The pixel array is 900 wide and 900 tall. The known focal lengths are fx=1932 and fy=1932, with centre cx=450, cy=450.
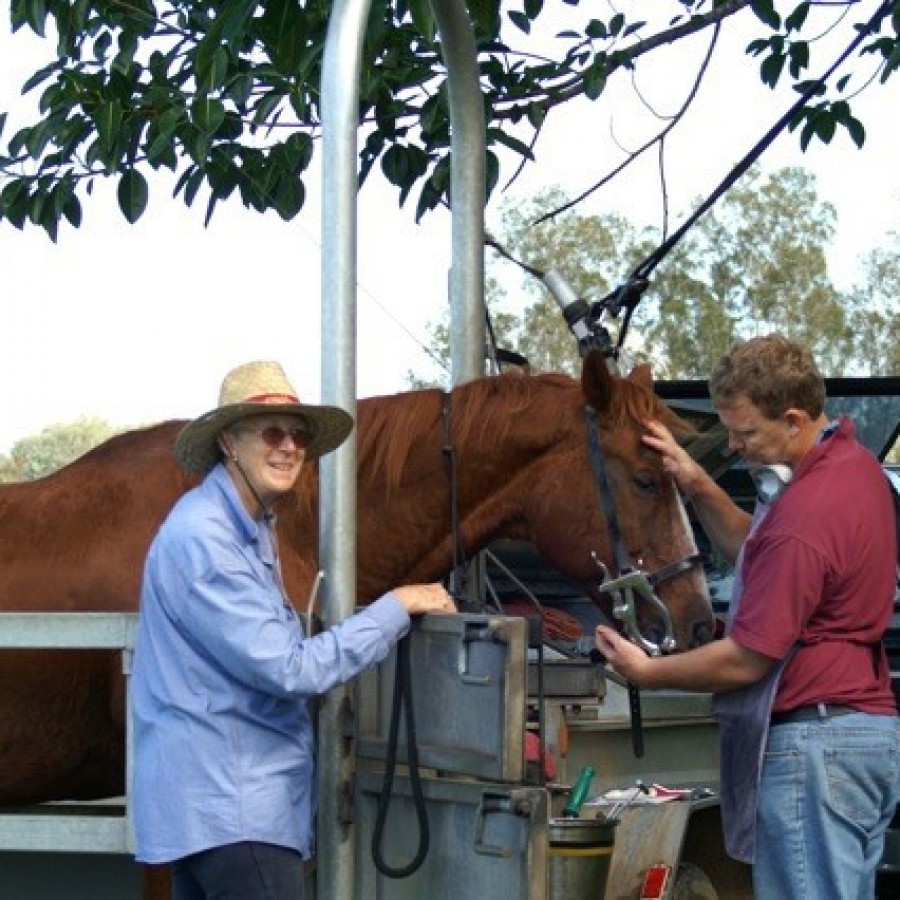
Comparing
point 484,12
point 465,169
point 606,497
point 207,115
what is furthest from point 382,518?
point 207,115

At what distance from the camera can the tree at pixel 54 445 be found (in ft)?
159

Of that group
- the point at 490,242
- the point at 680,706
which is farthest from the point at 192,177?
the point at 680,706

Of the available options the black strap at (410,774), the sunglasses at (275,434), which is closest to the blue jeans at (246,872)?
the black strap at (410,774)

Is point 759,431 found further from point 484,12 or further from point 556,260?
point 556,260

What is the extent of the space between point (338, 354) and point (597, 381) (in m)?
1.12

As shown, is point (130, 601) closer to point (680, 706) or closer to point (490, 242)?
point (490, 242)

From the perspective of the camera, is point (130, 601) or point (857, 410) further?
point (857, 410)

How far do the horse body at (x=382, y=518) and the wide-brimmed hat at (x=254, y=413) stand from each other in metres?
0.71

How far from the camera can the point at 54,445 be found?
52.5 m

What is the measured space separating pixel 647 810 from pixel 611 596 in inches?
24.3

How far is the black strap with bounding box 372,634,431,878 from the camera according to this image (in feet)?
11.4

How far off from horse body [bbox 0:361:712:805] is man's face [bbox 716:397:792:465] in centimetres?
71

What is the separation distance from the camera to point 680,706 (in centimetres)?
567

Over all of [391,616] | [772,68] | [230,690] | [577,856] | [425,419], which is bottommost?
[577,856]
